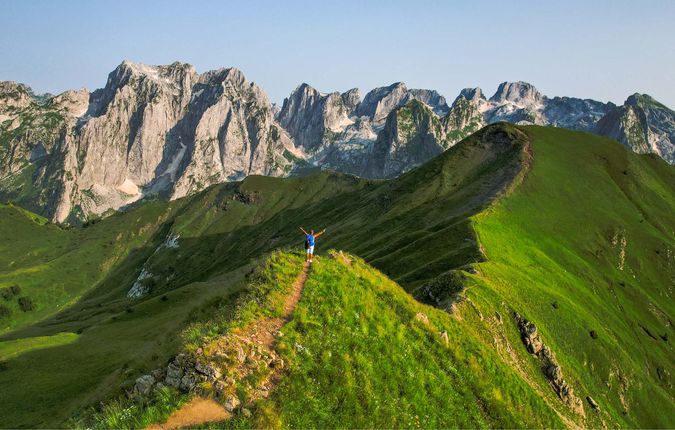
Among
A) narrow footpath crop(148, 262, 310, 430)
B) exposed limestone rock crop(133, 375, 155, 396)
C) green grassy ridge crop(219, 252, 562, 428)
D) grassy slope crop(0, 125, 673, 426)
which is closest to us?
narrow footpath crop(148, 262, 310, 430)

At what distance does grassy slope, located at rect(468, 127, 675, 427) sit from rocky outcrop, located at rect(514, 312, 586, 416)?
2.21 metres

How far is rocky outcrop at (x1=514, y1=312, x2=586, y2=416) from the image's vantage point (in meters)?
49.2

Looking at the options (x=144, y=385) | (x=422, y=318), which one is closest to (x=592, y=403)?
(x=422, y=318)

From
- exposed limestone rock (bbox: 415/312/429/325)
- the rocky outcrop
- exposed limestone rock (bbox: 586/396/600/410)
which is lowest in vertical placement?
exposed limestone rock (bbox: 586/396/600/410)

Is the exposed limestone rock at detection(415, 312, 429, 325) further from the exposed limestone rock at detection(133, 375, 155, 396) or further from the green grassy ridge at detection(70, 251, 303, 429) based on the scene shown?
the exposed limestone rock at detection(133, 375, 155, 396)

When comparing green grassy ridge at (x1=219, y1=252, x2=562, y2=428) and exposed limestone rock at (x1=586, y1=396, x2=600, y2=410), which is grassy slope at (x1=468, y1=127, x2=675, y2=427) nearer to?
exposed limestone rock at (x1=586, y1=396, x2=600, y2=410)

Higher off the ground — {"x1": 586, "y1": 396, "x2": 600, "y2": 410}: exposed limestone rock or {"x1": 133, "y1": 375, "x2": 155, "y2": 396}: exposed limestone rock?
{"x1": 133, "y1": 375, "x2": 155, "y2": 396}: exposed limestone rock

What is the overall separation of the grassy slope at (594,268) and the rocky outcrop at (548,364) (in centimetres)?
221

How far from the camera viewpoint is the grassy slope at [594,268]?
6475cm

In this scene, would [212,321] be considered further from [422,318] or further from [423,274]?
[423,274]

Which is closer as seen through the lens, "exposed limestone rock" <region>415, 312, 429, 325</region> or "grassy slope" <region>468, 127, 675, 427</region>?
"exposed limestone rock" <region>415, 312, 429, 325</region>

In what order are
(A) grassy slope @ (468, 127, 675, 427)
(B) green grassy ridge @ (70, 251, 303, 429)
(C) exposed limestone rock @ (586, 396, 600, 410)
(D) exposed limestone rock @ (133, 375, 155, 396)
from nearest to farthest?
1. (B) green grassy ridge @ (70, 251, 303, 429)
2. (D) exposed limestone rock @ (133, 375, 155, 396)
3. (C) exposed limestone rock @ (586, 396, 600, 410)
4. (A) grassy slope @ (468, 127, 675, 427)

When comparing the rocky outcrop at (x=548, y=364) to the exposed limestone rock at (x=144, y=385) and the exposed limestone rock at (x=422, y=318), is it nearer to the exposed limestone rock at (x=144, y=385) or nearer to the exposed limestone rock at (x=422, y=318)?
the exposed limestone rock at (x=422, y=318)

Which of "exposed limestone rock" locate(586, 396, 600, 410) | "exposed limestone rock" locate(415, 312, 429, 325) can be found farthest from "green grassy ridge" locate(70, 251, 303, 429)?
"exposed limestone rock" locate(586, 396, 600, 410)
